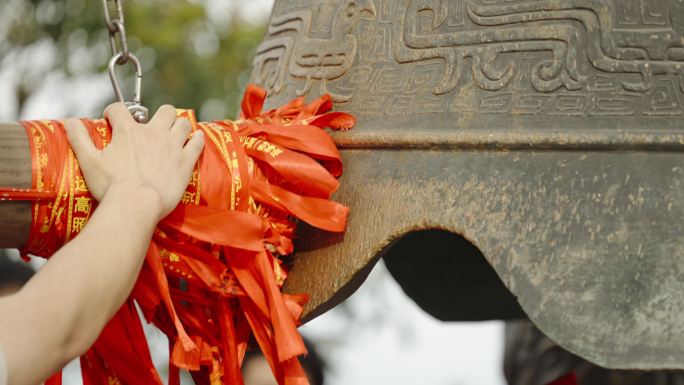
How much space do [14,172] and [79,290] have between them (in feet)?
0.59

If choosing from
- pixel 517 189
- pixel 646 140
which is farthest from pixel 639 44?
pixel 517 189

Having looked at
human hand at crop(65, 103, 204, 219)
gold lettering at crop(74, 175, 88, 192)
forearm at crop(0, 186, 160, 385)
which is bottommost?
forearm at crop(0, 186, 160, 385)

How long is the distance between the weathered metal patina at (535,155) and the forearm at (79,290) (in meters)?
0.29

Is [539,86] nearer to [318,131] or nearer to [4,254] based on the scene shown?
[318,131]

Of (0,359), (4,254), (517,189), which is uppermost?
(517,189)

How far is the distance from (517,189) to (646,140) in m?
0.16

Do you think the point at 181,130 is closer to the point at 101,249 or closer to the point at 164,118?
the point at 164,118

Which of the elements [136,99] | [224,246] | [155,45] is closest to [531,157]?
[224,246]

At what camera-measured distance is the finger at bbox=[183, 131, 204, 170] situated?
1220 mm

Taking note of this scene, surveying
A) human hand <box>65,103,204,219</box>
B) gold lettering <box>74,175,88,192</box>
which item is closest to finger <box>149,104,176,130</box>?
human hand <box>65,103,204,219</box>

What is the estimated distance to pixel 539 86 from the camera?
4.04ft

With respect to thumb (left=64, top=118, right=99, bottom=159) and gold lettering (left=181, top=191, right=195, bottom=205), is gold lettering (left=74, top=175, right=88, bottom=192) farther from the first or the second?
gold lettering (left=181, top=191, right=195, bottom=205)

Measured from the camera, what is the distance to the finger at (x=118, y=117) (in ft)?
3.98

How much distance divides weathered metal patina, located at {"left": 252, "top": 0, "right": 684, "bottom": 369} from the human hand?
0.73ft
